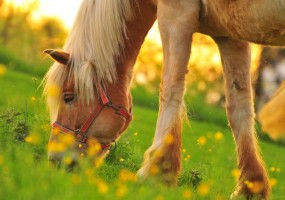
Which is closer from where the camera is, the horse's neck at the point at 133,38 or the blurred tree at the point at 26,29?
the horse's neck at the point at 133,38

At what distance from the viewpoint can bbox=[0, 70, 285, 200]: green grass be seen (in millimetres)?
2717

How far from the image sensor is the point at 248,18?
420 cm

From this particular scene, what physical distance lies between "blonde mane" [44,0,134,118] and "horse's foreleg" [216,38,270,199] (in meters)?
0.84

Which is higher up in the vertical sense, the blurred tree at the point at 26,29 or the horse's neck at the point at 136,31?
the horse's neck at the point at 136,31

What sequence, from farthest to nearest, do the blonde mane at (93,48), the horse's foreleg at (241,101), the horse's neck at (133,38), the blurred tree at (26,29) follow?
the blurred tree at (26,29), the horse's neck at (133,38), the blonde mane at (93,48), the horse's foreleg at (241,101)

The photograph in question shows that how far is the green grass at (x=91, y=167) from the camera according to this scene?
2.72 metres

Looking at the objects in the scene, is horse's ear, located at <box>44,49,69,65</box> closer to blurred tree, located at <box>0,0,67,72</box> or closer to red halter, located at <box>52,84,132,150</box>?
red halter, located at <box>52,84,132,150</box>

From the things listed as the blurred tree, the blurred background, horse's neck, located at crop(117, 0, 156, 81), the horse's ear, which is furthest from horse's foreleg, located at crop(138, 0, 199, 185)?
the blurred tree

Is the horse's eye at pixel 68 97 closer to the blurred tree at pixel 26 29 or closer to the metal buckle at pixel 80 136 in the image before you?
the metal buckle at pixel 80 136

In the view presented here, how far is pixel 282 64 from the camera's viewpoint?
16.7 metres

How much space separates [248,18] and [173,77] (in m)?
0.70

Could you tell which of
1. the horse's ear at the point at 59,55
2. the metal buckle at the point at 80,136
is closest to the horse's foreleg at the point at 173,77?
the metal buckle at the point at 80,136

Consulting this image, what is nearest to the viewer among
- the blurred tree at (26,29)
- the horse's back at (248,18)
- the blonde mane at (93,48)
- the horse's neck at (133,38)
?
the horse's back at (248,18)

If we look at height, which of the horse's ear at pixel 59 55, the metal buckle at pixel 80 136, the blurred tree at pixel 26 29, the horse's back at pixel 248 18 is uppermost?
the horse's back at pixel 248 18
